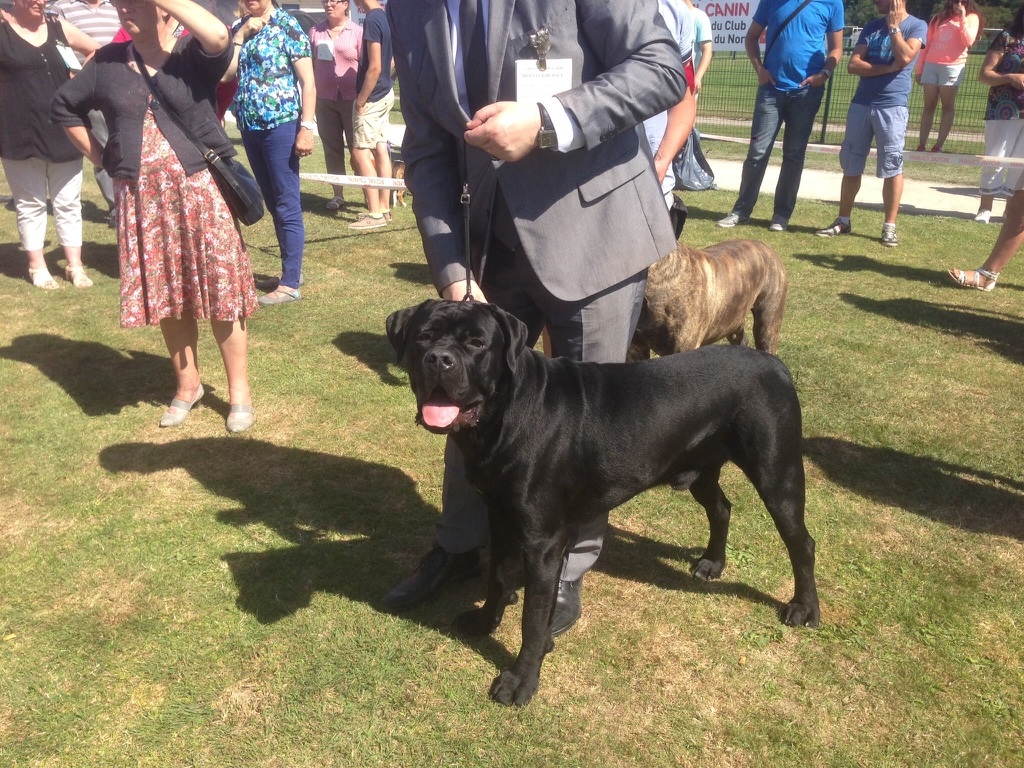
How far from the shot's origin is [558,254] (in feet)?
8.49

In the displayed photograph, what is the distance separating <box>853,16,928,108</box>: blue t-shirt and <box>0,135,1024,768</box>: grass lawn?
366cm

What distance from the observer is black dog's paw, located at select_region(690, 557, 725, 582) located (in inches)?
135

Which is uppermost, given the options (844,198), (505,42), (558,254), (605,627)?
(505,42)

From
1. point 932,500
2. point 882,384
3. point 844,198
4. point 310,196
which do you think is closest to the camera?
point 932,500

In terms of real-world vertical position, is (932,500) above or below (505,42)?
below

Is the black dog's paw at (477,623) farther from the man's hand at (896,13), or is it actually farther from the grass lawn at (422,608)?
the man's hand at (896,13)

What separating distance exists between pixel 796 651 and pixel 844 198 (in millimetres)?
7000

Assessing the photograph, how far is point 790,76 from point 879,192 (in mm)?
3257

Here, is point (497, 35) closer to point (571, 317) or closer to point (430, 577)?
point (571, 317)

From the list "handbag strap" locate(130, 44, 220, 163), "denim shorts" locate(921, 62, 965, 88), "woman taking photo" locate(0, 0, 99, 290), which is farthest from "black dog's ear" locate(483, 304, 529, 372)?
"denim shorts" locate(921, 62, 965, 88)

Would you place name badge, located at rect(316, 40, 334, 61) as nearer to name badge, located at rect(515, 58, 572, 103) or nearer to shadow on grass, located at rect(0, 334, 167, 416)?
shadow on grass, located at rect(0, 334, 167, 416)

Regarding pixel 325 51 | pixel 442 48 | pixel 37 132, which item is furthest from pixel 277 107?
pixel 442 48

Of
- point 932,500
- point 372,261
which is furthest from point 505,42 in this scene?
point 372,261

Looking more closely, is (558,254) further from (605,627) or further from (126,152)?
(126,152)
